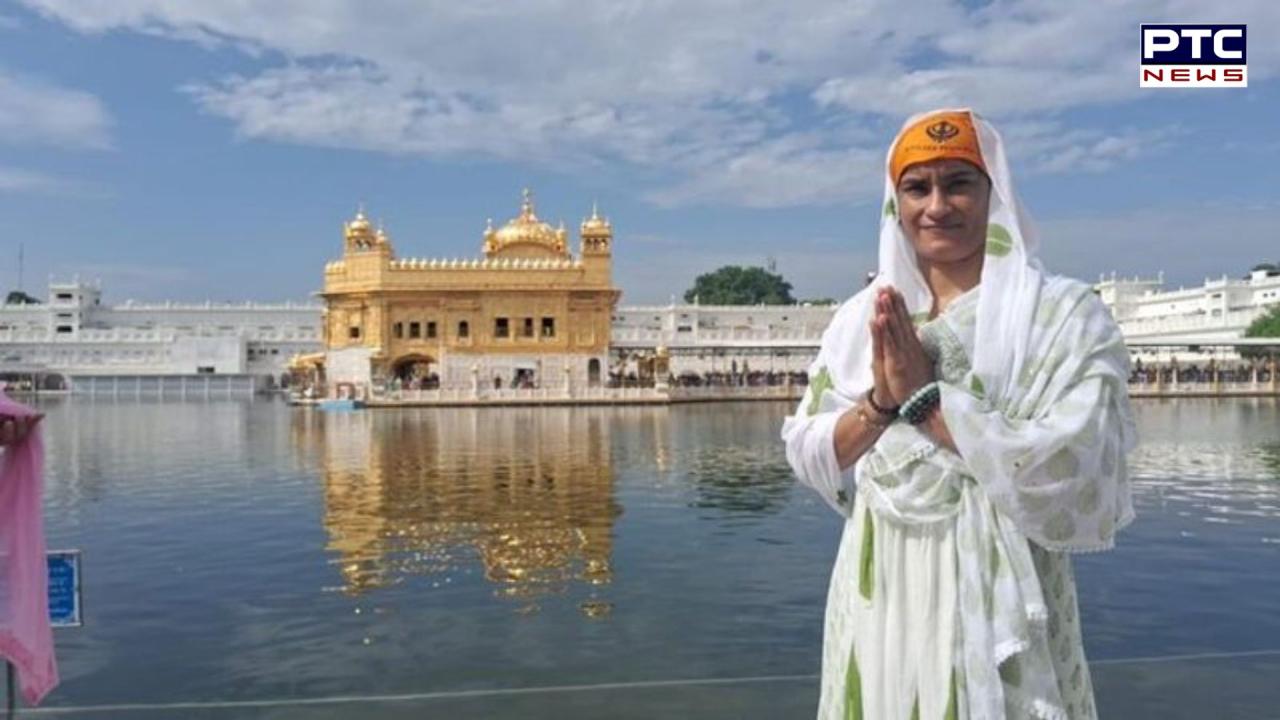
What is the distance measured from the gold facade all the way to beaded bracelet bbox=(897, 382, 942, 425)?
133ft

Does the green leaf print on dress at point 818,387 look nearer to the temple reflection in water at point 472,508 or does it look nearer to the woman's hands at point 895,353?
the woman's hands at point 895,353

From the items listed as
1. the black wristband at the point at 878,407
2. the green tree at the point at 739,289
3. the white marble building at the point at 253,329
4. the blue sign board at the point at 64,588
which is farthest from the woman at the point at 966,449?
the green tree at the point at 739,289

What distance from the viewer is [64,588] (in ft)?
11.6

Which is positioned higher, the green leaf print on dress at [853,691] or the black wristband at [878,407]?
the black wristband at [878,407]

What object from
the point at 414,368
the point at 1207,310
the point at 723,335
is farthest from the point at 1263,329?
the point at 414,368

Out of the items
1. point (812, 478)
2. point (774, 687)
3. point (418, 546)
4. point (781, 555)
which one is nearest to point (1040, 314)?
point (812, 478)

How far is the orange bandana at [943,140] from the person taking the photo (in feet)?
6.52

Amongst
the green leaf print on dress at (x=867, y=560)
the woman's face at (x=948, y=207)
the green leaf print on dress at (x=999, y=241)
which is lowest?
the green leaf print on dress at (x=867, y=560)

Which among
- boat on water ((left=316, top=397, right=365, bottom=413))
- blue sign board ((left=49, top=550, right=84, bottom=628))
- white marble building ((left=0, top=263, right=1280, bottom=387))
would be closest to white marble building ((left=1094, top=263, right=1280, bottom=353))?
white marble building ((left=0, top=263, right=1280, bottom=387))

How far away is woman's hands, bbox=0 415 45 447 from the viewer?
9.09 feet

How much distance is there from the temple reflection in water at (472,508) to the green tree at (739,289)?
205ft

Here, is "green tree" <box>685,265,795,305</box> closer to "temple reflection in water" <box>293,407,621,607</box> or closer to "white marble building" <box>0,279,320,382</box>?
"white marble building" <box>0,279,320,382</box>

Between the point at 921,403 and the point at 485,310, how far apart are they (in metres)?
41.8

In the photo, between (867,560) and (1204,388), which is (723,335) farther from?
(867,560)
